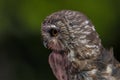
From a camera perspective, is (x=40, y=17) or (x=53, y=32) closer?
(x=53, y=32)

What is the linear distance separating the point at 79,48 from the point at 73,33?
6cm

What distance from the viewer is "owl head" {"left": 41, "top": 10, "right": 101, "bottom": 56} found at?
2518 millimetres

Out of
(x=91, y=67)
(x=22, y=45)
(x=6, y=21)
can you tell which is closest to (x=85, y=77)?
(x=91, y=67)

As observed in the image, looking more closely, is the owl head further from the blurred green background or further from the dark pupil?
the blurred green background

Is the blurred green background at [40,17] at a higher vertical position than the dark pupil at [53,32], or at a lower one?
lower

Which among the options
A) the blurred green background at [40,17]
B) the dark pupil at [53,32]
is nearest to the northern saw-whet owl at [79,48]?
the dark pupil at [53,32]

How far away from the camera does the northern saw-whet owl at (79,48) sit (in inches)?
99.4

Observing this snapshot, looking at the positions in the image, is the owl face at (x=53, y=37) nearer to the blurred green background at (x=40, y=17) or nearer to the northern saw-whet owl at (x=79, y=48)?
the northern saw-whet owl at (x=79, y=48)

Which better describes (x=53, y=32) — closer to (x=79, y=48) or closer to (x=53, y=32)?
(x=53, y=32)

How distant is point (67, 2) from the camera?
5680mm

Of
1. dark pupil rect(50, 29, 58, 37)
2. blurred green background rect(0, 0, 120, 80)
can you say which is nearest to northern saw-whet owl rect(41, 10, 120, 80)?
dark pupil rect(50, 29, 58, 37)

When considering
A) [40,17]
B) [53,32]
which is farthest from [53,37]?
[40,17]

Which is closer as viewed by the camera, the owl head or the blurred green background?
the owl head

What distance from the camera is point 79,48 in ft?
8.30
